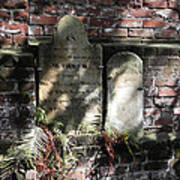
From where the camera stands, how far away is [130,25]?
2217 mm

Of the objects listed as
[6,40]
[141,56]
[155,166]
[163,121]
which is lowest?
[155,166]

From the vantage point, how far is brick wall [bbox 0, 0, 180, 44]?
6.85 ft

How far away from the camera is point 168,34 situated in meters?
2.27

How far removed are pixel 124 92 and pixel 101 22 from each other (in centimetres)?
72

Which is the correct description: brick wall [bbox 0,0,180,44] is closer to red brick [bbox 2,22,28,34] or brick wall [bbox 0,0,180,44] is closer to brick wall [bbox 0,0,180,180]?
brick wall [bbox 0,0,180,180]

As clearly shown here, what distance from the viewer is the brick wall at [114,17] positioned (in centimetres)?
209

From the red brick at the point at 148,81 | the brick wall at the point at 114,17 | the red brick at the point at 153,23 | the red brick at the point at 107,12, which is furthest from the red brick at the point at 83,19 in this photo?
the red brick at the point at 148,81

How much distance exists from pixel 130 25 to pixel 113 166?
1385 mm

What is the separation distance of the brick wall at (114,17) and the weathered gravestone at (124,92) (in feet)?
1.06

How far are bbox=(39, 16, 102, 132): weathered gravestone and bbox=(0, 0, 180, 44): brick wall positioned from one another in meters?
0.22

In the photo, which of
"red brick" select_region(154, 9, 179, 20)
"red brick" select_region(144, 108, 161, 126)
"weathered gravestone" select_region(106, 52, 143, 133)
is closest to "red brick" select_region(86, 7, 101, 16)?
"weathered gravestone" select_region(106, 52, 143, 133)

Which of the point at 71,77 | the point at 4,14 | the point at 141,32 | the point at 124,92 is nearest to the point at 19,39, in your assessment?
the point at 4,14

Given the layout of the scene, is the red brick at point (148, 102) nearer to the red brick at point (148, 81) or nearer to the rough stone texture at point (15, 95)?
the red brick at point (148, 81)

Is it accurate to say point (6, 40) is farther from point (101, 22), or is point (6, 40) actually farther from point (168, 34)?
point (168, 34)
